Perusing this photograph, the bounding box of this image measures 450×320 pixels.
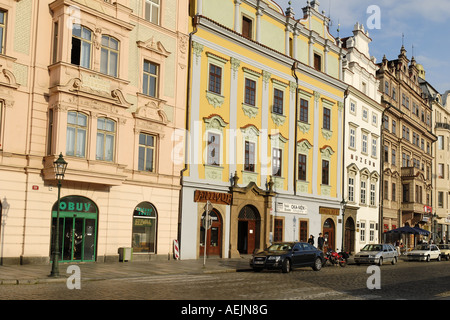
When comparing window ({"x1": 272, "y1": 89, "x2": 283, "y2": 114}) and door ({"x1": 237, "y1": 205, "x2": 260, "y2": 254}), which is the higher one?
window ({"x1": 272, "y1": 89, "x2": 283, "y2": 114})

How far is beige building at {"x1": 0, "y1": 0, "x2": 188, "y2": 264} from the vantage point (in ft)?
76.8

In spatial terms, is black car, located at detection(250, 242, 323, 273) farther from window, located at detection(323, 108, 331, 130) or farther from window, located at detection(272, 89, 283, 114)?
window, located at detection(323, 108, 331, 130)

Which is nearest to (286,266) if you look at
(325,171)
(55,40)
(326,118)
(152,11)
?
(55,40)

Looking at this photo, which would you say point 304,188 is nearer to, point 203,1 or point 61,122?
point 203,1

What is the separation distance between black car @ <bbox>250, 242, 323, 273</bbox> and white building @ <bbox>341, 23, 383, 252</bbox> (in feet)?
61.3

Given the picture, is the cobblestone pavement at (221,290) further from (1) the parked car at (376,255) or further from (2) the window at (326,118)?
(2) the window at (326,118)

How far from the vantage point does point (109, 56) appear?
26.5 m

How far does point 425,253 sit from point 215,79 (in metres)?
21.4

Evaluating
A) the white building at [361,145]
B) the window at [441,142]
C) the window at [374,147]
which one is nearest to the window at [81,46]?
the white building at [361,145]

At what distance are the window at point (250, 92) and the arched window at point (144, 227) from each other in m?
10.6

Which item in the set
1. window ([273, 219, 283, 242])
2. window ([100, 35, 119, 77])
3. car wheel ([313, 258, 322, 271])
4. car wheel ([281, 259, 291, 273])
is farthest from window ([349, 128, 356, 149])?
window ([100, 35, 119, 77])

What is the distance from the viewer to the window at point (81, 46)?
984 inches

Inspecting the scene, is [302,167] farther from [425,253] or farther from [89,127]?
[89,127]
